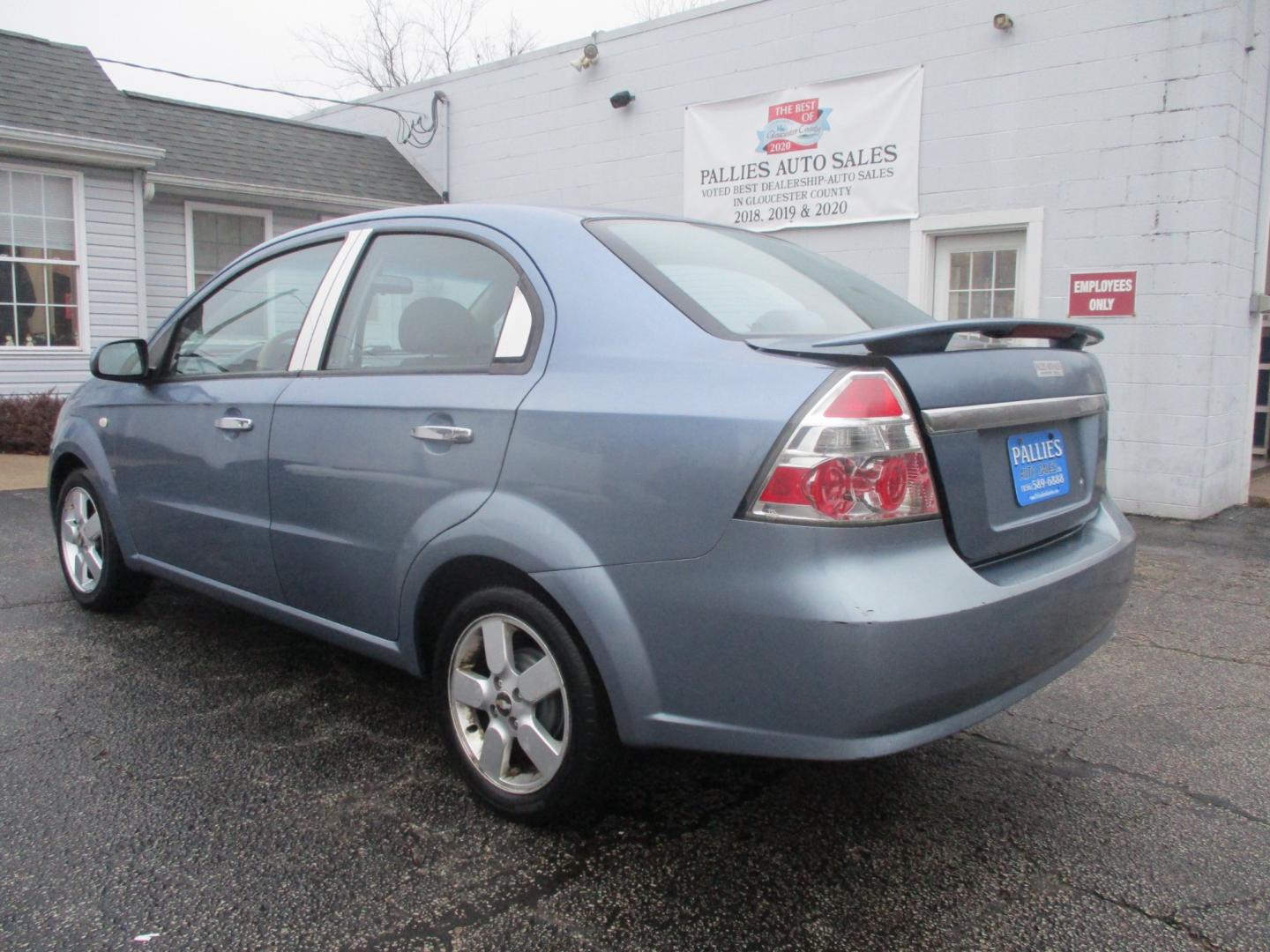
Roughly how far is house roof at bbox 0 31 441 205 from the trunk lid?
35.6 ft

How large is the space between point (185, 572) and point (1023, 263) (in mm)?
7025

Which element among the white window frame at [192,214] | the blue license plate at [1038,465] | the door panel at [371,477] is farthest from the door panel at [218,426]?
the white window frame at [192,214]

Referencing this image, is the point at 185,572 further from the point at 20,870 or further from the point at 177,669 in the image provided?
the point at 20,870

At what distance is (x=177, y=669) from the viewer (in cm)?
376

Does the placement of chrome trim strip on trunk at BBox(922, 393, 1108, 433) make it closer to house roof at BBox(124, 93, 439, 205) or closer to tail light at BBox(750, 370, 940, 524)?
tail light at BBox(750, 370, 940, 524)

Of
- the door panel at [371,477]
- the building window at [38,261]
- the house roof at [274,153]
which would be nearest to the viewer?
the door panel at [371,477]

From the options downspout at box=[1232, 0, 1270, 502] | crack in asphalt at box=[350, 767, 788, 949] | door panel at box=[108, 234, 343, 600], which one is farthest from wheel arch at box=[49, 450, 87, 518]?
downspout at box=[1232, 0, 1270, 502]

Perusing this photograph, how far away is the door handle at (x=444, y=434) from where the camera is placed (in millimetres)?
2596

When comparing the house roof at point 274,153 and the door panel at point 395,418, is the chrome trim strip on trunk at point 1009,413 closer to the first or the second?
the door panel at point 395,418

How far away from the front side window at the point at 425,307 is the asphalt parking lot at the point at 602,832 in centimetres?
118

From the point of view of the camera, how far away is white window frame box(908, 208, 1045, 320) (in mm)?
8141

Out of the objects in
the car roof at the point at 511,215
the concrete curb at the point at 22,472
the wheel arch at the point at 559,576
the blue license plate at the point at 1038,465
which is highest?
the car roof at the point at 511,215

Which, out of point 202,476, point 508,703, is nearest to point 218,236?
point 202,476

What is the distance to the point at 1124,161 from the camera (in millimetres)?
7656
